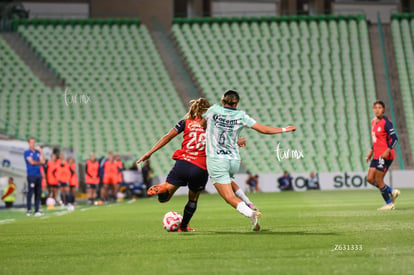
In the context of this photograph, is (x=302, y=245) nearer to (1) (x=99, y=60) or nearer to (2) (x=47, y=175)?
(2) (x=47, y=175)

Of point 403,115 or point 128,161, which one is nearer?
point 128,161

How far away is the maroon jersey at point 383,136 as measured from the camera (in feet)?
55.8

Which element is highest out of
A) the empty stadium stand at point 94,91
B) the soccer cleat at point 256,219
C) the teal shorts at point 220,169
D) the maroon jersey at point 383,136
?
the empty stadium stand at point 94,91

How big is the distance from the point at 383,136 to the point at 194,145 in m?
6.68

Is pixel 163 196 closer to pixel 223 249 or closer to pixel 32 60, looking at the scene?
pixel 223 249

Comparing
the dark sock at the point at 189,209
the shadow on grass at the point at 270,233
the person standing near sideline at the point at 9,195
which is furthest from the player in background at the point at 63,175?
the shadow on grass at the point at 270,233

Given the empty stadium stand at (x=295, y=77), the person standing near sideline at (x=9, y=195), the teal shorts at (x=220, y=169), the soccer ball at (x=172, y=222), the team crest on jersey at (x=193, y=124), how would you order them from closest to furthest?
the teal shorts at (x=220, y=169)
the team crest on jersey at (x=193, y=124)
the soccer ball at (x=172, y=222)
the person standing near sideline at (x=9, y=195)
the empty stadium stand at (x=295, y=77)

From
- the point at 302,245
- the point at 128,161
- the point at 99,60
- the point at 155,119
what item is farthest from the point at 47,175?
the point at 302,245

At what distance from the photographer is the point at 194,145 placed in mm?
12000

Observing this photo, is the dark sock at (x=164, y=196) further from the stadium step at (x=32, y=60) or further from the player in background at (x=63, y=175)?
the stadium step at (x=32, y=60)

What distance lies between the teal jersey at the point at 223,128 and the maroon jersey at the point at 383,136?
653cm

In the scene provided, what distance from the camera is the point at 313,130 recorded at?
134 feet

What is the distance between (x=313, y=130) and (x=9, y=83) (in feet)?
55.2

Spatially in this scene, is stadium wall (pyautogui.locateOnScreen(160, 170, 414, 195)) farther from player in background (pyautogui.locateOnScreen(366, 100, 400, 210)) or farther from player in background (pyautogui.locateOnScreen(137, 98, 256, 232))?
player in background (pyautogui.locateOnScreen(137, 98, 256, 232))
